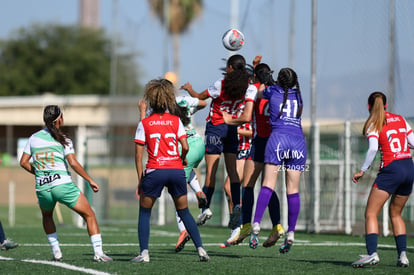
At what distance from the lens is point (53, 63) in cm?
7275

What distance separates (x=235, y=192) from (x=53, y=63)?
2472 inches

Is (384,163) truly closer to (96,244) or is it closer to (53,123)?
(96,244)

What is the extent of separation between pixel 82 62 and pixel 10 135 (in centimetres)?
1698

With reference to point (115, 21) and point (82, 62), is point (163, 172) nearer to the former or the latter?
point (115, 21)

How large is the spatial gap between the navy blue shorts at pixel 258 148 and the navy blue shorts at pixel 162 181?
188 centimetres

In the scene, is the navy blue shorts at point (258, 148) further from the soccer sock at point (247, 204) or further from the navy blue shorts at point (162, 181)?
the navy blue shorts at point (162, 181)

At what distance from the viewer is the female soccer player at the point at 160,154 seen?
30.6ft

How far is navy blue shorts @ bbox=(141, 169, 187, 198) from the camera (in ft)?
30.6

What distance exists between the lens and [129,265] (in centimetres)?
929

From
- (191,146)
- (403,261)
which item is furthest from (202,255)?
(191,146)

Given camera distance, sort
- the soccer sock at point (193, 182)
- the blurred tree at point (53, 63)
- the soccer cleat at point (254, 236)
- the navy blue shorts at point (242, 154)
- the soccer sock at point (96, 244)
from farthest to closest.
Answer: the blurred tree at point (53, 63), the navy blue shorts at point (242, 154), the soccer sock at point (193, 182), the soccer cleat at point (254, 236), the soccer sock at point (96, 244)

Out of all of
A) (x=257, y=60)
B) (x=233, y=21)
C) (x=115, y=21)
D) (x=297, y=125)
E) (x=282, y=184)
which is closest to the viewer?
(x=297, y=125)

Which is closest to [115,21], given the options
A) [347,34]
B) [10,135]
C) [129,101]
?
[129,101]

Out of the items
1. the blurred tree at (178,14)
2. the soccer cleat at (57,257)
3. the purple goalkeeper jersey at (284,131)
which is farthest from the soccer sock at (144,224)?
the blurred tree at (178,14)
